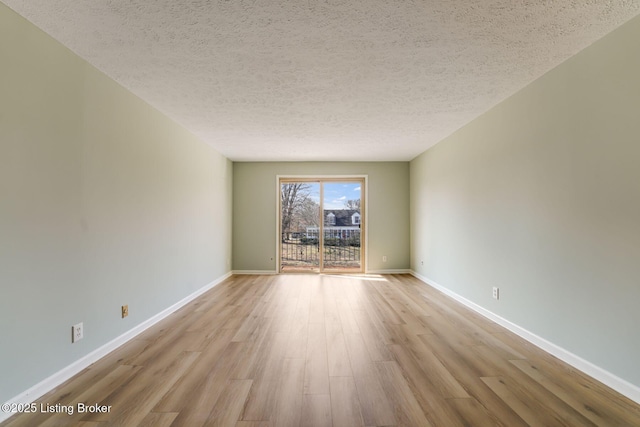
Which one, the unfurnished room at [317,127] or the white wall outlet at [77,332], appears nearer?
the unfurnished room at [317,127]

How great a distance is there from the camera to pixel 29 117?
1592 millimetres

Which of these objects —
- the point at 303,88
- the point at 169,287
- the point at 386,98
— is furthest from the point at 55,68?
the point at 386,98

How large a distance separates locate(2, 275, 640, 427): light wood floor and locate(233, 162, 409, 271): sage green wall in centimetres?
245

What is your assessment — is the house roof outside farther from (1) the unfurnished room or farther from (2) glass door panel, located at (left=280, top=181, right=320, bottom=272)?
(1) the unfurnished room

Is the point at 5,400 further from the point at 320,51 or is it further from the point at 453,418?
the point at 320,51

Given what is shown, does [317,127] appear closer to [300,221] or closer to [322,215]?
[322,215]

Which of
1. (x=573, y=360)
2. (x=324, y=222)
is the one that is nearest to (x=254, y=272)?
(x=324, y=222)

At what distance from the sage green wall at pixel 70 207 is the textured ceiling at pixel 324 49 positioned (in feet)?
0.83

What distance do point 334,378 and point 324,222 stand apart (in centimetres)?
392

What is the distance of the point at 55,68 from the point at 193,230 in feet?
7.57

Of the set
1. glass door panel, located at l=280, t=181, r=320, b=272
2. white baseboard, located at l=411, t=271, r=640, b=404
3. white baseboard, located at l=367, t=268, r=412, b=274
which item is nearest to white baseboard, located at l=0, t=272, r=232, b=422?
glass door panel, located at l=280, t=181, r=320, b=272

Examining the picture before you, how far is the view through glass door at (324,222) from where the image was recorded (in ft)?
18.4

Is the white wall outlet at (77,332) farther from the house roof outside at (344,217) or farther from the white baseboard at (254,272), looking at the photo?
the house roof outside at (344,217)

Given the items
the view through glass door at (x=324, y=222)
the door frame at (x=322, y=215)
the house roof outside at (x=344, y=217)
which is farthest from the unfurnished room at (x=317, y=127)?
the house roof outside at (x=344, y=217)
